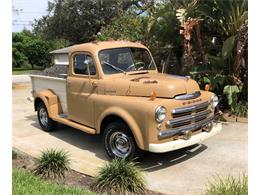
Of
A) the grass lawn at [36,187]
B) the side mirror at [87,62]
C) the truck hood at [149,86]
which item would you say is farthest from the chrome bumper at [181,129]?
the side mirror at [87,62]

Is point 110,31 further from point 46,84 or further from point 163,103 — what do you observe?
point 163,103

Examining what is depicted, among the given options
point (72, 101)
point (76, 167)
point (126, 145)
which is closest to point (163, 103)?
point (126, 145)

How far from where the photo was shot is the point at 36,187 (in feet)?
15.7

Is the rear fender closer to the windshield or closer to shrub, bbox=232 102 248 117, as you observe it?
the windshield

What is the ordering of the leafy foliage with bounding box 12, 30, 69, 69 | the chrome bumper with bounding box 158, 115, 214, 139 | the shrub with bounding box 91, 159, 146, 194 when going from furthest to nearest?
1. the leafy foliage with bounding box 12, 30, 69, 69
2. the chrome bumper with bounding box 158, 115, 214, 139
3. the shrub with bounding box 91, 159, 146, 194

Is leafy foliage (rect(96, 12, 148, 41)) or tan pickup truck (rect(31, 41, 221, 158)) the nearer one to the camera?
tan pickup truck (rect(31, 41, 221, 158))

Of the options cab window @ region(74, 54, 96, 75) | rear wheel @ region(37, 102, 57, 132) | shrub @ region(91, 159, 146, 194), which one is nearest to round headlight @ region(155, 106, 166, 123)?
shrub @ region(91, 159, 146, 194)

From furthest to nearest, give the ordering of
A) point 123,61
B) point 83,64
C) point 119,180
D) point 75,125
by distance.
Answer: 1. point 75,125
2. point 83,64
3. point 123,61
4. point 119,180

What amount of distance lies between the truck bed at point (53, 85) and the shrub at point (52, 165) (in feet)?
7.64

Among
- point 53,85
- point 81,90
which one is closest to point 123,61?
point 81,90

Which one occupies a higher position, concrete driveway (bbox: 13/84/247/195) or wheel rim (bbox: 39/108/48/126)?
wheel rim (bbox: 39/108/48/126)

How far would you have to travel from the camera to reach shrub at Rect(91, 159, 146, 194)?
16.4ft

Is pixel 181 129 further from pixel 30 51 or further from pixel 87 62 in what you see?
pixel 30 51

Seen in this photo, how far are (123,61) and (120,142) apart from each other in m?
1.68
